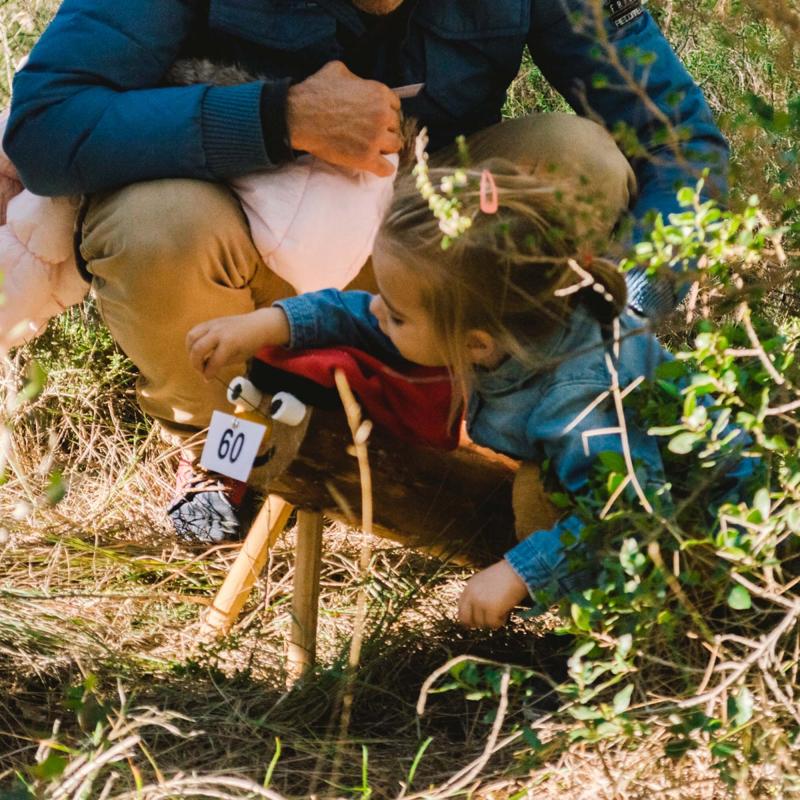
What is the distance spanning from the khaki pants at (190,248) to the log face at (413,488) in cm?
50

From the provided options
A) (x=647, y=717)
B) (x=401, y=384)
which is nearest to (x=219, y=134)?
(x=401, y=384)

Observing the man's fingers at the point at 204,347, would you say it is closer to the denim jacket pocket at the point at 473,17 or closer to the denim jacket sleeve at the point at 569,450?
the denim jacket sleeve at the point at 569,450

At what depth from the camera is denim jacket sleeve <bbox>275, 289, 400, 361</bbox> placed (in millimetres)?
2096

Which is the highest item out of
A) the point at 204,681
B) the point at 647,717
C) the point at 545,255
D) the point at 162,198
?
the point at 545,255

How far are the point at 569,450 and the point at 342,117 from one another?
0.96 meters

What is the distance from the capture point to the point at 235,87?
8.24 ft

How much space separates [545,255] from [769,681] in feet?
2.34

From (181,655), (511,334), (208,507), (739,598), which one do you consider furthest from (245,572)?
(739,598)

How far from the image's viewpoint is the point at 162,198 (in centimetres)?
254

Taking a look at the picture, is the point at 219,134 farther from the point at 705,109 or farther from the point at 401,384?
the point at 705,109

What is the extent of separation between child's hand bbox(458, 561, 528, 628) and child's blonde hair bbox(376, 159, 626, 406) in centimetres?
30

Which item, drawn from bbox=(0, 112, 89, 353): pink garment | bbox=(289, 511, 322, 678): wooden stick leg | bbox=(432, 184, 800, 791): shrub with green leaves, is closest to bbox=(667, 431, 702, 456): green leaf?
bbox=(432, 184, 800, 791): shrub with green leaves

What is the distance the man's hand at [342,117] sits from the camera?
97.3 inches

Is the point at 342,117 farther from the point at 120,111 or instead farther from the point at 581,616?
the point at 581,616
